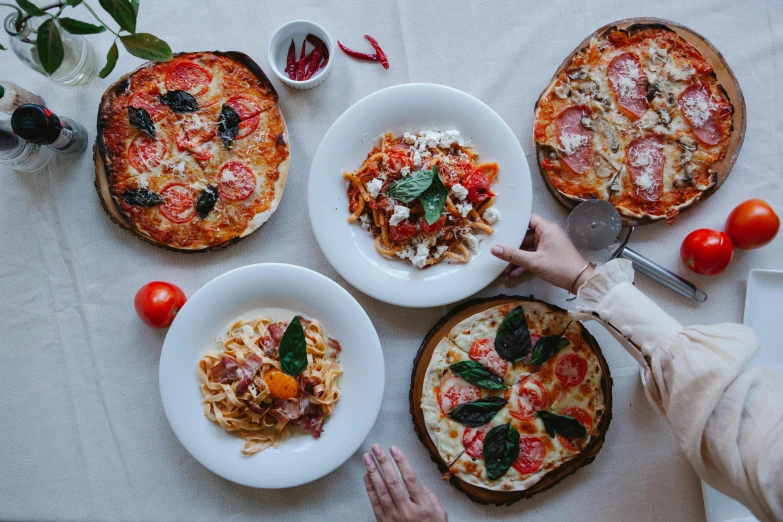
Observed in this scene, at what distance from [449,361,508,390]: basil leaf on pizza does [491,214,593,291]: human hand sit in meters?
0.61

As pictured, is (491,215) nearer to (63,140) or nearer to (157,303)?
(157,303)

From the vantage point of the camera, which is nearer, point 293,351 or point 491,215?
point 293,351

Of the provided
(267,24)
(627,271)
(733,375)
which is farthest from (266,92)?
(733,375)

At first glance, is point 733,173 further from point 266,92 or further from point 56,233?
point 56,233

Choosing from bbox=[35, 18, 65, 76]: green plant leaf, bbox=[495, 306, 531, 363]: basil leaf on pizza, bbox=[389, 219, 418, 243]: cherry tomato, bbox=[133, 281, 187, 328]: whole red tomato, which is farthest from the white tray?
bbox=[35, 18, 65, 76]: green plant leaf

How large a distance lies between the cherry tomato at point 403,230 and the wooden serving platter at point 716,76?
2.74 ft

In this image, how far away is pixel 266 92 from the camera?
3.25 meters

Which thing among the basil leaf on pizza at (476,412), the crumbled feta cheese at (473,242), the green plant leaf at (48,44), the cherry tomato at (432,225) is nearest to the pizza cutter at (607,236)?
the crumbled feta cheese at (473,242)

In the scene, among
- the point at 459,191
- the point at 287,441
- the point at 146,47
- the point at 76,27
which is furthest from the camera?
the point at 287,441

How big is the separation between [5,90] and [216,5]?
1.27 meters

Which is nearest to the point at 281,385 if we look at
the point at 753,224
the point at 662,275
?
the point at 662,275

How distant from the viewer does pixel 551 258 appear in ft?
10.2

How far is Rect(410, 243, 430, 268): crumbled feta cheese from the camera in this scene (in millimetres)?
3133

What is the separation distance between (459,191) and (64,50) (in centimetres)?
228
